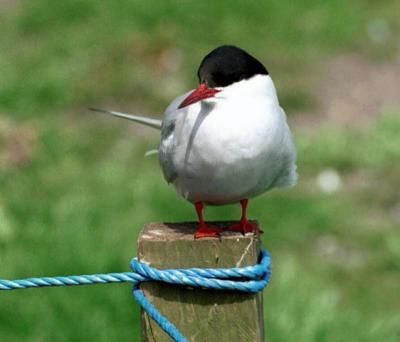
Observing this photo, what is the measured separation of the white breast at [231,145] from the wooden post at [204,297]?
41 cm

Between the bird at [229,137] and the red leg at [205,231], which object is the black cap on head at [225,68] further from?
the red leg at [205,231]

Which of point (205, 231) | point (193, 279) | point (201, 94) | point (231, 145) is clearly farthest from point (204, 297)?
point (201, 94)

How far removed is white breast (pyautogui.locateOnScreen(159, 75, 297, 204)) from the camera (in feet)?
9.45

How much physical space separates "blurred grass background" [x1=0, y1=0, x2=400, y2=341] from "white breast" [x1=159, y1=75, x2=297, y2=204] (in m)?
1.74

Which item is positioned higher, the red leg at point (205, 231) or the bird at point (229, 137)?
the bird at point (229, 137)

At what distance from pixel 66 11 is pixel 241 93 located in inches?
232

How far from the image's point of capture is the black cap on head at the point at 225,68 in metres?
2.99

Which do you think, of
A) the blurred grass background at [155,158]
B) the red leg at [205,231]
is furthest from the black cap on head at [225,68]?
the blurred grass background at [155,158]

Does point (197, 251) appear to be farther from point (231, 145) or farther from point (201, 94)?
point (201, 94)

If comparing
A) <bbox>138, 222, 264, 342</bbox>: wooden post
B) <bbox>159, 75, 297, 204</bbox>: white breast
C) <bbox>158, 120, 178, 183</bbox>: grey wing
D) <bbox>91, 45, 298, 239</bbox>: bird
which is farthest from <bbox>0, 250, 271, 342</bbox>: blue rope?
<bbox>158, 120, 178, 183</bbox>: grey wing

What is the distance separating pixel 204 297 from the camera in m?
2.52

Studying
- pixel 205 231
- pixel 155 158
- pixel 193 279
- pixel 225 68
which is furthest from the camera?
pixel 155 158

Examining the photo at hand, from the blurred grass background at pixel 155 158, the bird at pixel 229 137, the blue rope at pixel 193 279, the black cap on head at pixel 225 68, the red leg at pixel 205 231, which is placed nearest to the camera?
the blue rope at pixel 193 279

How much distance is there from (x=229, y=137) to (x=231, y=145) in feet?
0.07
